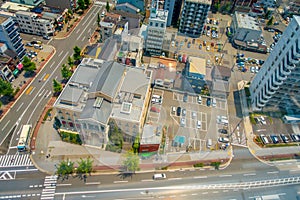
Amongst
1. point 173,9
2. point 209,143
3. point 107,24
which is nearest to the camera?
point 209,143

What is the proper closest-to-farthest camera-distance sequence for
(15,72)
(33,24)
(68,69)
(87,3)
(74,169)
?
(74,169) < (15,72) < (68,69) < (33,24) < (87,3)

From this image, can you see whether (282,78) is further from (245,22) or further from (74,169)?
(74,169)

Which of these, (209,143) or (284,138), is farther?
(284,138)

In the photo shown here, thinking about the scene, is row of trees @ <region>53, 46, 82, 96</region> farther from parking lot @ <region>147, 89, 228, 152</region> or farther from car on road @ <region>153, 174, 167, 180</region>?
car on road @ <region>153, 174, 167, 180</region>

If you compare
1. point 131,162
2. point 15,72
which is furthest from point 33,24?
point 131,162

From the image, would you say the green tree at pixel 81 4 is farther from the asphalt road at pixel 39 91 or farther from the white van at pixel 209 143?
the white van at pixel 209 143

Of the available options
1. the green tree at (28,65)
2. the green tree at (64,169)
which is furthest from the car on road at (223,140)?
the green tree at (28,65)
